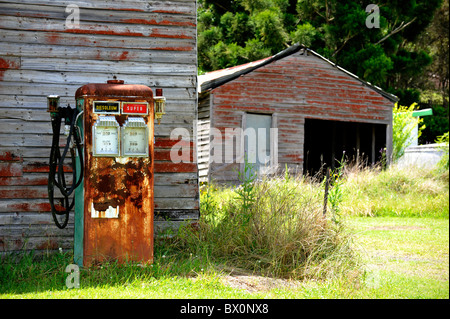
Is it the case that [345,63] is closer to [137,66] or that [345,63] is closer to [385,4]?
[385,4]

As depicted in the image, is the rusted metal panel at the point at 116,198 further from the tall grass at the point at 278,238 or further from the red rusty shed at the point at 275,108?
the red rusty shed at the point at 275,108

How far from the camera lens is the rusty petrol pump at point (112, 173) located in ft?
17.6

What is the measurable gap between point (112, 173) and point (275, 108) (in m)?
10.3

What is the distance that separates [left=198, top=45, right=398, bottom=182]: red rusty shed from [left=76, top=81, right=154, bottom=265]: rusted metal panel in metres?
8.45

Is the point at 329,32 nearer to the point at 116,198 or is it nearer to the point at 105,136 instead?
the point at 105,136

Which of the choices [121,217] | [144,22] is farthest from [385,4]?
[121,217]

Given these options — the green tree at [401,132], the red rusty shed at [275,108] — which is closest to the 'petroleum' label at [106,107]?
the red rusty shed at [275,108]

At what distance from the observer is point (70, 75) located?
657 cm

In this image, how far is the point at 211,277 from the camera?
5.25 meters

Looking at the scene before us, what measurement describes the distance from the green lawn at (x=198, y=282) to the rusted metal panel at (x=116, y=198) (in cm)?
21

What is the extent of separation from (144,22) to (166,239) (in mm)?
2787
